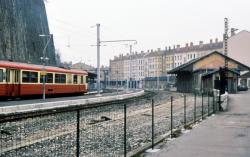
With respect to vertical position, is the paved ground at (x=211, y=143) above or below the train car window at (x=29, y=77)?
below

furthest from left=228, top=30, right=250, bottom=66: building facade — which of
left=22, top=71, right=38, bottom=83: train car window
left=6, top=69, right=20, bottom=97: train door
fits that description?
left=6, top=69, right=20, bottom=97: train door

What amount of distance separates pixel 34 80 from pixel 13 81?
3.35m

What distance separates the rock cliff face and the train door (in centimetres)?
1568

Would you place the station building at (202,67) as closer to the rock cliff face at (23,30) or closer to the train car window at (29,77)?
the rock cliff face at (23,30)

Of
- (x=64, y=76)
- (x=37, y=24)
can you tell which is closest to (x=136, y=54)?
(x=37, y=24)

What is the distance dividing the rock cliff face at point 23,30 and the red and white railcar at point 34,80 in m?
9.50

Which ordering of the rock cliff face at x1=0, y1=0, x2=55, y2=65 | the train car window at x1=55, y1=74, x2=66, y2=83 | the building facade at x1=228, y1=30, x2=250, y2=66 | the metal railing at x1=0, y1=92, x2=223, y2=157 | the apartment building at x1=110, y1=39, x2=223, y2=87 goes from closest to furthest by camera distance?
the metal railing at x1=0, y1=92, x2=223, y2=157 → the train car window at x1=55, y1=74, x2=66, y2=83 → the rock cliff face at x1=0, y1=0, x2=55, y2=65 → the building facade at x1=228, y1=30, x2=250, y2=66 → the apartment building at x1=110, y1=39, x2=223, y2=87

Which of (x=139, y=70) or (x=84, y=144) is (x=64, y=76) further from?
(x=139, y=70)

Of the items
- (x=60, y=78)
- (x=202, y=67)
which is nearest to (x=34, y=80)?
(x=60, y=78)

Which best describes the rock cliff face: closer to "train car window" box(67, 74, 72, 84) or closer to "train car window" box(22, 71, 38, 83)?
"train car window" box(67, 74, 72, 84)

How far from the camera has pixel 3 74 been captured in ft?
87.5

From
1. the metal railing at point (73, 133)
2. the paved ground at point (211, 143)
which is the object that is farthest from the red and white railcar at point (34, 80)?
the paved ground at point (211, 143)

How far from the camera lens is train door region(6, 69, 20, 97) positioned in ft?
89.8

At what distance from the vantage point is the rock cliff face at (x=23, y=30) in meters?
47.7
